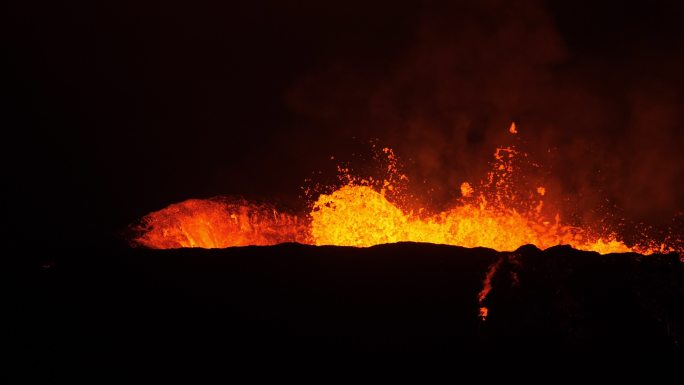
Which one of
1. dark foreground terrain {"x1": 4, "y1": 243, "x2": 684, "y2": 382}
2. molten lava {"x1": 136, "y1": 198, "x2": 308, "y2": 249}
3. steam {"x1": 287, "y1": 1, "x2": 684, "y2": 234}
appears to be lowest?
dark foreground terrain {"x1": 4, "y1": 243, "x2": 684, "y2": 382}

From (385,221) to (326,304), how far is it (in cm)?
375

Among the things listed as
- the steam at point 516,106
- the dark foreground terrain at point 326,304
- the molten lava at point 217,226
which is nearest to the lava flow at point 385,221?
the molten lava at point 217,226

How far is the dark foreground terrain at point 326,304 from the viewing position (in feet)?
11.0

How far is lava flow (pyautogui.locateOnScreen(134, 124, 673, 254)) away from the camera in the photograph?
5.79 m

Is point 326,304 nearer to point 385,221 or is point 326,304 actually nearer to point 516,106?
point 385,221

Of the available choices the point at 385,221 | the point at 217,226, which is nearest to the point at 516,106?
the point at 385,221

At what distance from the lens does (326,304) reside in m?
3.54

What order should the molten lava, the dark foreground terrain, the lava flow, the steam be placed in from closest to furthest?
the dark foreground terrain, the molten lava, the lava flow, the steam

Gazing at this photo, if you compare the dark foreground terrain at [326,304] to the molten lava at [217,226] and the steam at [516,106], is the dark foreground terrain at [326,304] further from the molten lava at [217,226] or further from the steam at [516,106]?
the steam at [516,106]

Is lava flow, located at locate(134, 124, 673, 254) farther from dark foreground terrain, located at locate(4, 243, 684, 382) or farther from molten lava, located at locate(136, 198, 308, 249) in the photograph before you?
dark foreground terrain, located at locate(4, 243, 684, 382)

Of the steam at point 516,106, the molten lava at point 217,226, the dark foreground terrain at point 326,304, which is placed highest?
the steam at point 516,106

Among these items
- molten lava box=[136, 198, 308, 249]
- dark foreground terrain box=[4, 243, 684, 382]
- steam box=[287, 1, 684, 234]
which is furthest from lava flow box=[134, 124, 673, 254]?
dark foreground terrain box=[4, 243, 684, 382]

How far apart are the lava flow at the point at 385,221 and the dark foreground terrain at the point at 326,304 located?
4.82 ft

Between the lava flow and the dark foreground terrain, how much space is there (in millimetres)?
1469
